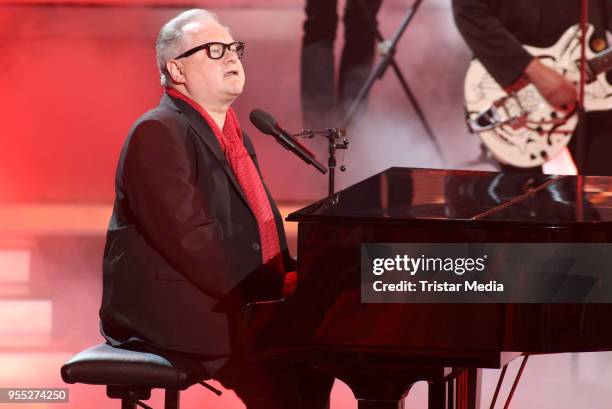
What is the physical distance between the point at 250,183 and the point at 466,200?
617mm

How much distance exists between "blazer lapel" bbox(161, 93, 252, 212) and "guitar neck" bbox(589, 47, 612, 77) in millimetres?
2637

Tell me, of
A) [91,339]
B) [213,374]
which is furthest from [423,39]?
[213,374]

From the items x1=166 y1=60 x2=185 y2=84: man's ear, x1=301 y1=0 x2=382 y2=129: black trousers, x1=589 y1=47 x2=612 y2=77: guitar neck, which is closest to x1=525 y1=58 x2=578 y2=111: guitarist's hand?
x1=589 y1=47 x2=612 y2=77: guitar neck

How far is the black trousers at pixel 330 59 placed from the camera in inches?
196

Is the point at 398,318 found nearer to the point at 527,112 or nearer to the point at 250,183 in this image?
the point at 250,183

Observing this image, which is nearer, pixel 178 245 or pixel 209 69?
pixel 178 245

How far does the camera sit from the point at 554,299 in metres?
2.46

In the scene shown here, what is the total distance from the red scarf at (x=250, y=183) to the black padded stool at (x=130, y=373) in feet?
1.33

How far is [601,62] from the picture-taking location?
5.02 m

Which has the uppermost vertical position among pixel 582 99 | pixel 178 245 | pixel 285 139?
pixel 582 99

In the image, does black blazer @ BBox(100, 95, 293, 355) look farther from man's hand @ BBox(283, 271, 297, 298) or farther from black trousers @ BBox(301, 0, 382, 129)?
black trousers @ BBox(301, 0, 382, 129)

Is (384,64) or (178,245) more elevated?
(384,64)

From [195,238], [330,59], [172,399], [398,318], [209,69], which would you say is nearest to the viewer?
[398,318]

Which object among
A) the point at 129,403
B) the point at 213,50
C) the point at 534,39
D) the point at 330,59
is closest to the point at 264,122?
the point at 213,50
